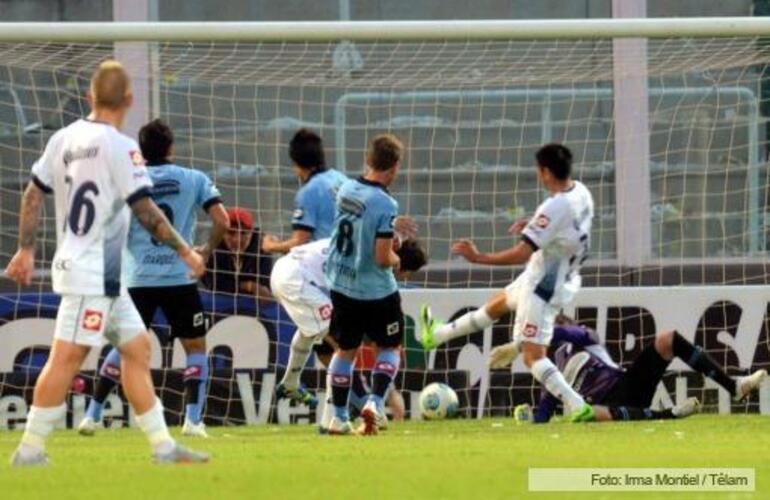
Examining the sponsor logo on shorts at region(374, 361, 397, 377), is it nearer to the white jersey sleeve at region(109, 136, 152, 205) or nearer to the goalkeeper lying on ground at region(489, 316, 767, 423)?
the goalkeeper lying on ground at region(489, 316, 767, 423)

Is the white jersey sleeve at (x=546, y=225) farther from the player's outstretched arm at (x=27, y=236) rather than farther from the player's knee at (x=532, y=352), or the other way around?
the player's outstretched arm at (x=27, y=236)

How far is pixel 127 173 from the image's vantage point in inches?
436

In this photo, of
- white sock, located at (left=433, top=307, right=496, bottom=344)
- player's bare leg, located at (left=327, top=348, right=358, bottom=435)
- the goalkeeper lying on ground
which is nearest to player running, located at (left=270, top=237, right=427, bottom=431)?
white sock, located at (left=433, top=307, right=496, bottom=344)

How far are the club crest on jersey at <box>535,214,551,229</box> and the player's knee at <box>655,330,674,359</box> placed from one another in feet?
3.87

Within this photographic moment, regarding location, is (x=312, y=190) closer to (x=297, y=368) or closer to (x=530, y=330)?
(x=297, y=368)

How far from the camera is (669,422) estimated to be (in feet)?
51.9

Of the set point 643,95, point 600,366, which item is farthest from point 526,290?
point 643,95

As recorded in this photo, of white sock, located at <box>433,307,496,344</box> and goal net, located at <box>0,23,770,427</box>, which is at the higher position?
goal net, located at <box>0,23,770,427</box>

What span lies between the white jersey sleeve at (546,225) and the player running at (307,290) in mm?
1048

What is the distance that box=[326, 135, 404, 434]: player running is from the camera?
1433 cm

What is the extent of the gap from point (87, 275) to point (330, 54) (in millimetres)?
8001

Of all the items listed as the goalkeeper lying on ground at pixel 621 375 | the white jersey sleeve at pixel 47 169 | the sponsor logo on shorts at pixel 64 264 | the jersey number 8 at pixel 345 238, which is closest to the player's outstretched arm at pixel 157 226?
the sponsor logo on shorts at pixel 64 264

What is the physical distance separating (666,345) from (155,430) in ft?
18.8

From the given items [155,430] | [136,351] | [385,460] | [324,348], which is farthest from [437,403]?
[155,430]
